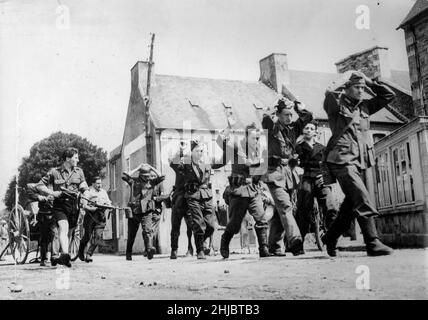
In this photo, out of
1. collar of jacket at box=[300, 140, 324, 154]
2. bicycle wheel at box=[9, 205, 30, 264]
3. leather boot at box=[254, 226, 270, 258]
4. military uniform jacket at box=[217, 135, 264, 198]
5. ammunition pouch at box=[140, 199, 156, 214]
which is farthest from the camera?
bicycle wheel at box=[9, 205, 30, 264]

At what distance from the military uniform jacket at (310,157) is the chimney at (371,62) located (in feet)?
72.9

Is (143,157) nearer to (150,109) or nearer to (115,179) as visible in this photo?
(150,109)

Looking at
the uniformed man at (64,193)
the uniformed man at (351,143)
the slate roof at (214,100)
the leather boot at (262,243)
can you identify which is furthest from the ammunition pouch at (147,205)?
the slate roof at (214,100)

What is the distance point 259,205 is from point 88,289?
3223 mm

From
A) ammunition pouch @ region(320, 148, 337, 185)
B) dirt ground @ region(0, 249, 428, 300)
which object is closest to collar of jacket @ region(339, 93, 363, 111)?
ammunition pouch @ region(320, 148, 337, 185)

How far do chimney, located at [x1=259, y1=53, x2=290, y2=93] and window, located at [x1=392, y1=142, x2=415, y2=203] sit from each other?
62.8 feet

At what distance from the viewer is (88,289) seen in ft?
17.7

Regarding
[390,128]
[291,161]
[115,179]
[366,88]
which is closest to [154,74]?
[115,179]

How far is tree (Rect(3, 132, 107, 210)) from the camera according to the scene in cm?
3036

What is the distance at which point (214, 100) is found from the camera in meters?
25.3

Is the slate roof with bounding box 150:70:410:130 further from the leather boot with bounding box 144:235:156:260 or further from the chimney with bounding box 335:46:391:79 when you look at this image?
the leather boot with bounding box 144:235:156:260

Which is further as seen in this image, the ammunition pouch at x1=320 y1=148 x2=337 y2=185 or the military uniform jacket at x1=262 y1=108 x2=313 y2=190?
the military uniform jacket at x1=262 y1=108 x2=313 y2=190

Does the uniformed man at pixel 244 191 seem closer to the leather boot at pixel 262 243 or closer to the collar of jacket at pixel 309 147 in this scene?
the leather boot at pixel 262 243

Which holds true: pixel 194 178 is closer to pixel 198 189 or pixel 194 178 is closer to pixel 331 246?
pixel 198 189
